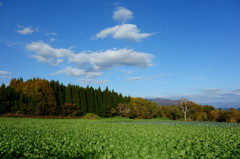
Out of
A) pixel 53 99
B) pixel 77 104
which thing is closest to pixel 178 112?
pixel 77 104

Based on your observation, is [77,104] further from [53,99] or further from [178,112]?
[178,112]

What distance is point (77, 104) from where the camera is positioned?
2675 inches

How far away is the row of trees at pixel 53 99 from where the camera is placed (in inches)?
2063

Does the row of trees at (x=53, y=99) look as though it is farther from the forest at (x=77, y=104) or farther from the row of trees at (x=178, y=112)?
the row of trees at (x=178, y=112)

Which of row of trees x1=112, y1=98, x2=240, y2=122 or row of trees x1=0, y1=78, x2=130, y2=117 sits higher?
row of trees x1=0, y1=78, x2=130, y2=117

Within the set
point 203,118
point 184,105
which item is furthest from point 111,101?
point 203,118

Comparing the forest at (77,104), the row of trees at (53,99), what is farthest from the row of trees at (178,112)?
the row of trees at (53,99)

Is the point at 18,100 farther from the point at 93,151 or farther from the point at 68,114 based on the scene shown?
the point at 93,151

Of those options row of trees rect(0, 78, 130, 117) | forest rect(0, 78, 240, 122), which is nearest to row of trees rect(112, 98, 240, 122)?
forest rect(0, 78, 240, 122)

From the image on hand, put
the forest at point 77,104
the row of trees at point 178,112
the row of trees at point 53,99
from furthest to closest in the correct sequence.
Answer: the row of trees at point 178,112
the forest at point 77,104
the row of trees at point 53,99

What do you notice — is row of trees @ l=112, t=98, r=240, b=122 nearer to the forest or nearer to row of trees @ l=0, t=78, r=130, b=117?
the forest

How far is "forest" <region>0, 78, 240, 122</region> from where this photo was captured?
53.1 meters

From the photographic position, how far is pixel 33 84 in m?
61.2

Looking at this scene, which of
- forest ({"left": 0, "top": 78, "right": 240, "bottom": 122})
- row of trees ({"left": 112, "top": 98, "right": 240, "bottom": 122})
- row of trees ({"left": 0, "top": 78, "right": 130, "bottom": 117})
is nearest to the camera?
row of trees ({"left": 0, "top": 78, "right": 130, "bottom": 117})
